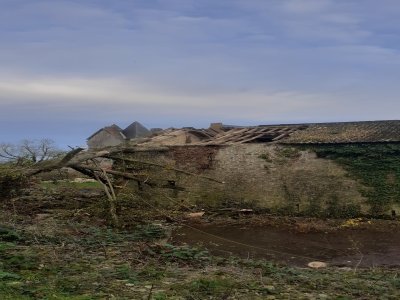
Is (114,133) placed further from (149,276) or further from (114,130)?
(149,276)

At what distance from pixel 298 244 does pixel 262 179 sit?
204 inches

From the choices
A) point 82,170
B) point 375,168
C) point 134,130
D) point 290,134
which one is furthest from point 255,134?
point 134,130

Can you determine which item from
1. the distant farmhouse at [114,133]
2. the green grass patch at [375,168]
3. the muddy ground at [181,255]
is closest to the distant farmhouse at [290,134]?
the green grass patch at [375,168]

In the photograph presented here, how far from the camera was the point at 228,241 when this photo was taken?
13031mm

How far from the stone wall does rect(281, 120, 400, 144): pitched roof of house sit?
0.74 meters

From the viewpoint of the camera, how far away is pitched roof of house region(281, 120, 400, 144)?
1678 centimetres

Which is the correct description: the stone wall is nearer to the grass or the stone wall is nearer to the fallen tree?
the fallen tree

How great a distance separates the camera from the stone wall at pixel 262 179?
16.6m

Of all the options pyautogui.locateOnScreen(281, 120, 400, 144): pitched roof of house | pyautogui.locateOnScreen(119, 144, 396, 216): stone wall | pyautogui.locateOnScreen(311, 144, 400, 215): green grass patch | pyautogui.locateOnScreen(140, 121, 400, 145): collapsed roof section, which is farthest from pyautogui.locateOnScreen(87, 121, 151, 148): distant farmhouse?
pyautogui.locateOnScreen(311, 144, 400, 215): green grass patch

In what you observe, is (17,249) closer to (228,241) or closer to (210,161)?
(228,241)

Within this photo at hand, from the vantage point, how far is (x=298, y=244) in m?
12.7

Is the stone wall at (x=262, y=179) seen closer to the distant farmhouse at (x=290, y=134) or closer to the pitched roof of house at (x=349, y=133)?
the distant farmhouse at (x=290, y=134)

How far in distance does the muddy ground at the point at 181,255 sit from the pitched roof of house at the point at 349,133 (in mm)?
2802

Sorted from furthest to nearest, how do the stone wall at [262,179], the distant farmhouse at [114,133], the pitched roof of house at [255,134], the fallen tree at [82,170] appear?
the distant farmhouse at [114,133], the pitched roof of house at [255,134], the stone wall at [262,179], the fallen tree at [82,170]
